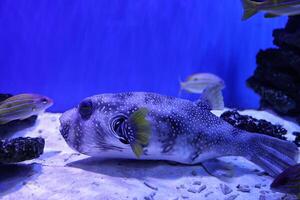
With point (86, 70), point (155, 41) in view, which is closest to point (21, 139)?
point (86, 70)

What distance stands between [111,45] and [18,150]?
14.4 feet

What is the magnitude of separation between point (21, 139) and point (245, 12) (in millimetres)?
2601

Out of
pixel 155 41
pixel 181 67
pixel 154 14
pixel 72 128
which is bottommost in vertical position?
pixel 72 128

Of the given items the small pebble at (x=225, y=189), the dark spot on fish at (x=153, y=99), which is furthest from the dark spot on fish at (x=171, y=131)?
the small pebble at (x=225, y=189)

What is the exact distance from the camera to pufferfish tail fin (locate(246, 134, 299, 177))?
145 inches

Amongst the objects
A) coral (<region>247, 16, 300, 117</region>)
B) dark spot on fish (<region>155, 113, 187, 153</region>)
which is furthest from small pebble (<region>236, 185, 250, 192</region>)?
coral (<region>247, 16, 300, 117</region>)

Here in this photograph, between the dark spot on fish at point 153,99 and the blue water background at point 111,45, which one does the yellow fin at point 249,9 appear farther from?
the blue water background at point 111,45

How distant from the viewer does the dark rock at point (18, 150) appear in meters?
3.25

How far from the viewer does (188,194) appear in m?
3.33

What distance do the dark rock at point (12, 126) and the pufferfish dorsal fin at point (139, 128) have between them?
10.5 feet

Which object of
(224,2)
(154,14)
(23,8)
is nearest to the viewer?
(23,8)

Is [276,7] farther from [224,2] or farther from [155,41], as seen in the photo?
[224,2]

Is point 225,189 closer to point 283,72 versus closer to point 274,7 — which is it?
point 274,7

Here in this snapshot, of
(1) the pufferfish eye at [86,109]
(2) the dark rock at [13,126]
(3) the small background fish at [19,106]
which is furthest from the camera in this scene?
(2) the dark rock at [13,126]
